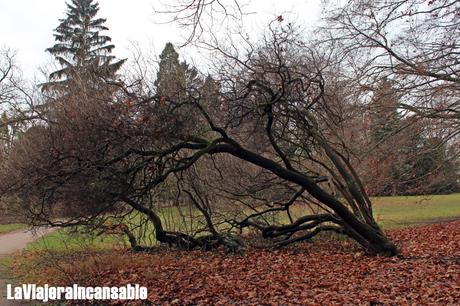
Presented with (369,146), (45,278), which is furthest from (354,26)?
(45,278)

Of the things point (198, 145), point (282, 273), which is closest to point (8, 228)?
point (198, 145)

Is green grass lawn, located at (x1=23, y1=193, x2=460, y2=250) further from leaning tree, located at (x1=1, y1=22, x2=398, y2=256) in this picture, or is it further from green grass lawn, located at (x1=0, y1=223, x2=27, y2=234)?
green grass lawn, located at (x1=0, y1=223, x2=27, y2=234)

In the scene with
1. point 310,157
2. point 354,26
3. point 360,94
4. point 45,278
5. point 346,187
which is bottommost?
point 45,278

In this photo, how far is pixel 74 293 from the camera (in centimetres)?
968

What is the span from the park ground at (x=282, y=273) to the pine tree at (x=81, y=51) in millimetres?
4825

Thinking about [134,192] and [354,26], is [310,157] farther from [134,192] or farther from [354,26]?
[354,26]

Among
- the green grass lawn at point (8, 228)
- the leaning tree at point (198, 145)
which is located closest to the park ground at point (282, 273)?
the leaning tree at point (198, 145)

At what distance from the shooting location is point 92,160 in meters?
9.64

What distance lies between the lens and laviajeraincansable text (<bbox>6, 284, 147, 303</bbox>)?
8898 mm

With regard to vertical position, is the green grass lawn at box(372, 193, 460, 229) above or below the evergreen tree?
below

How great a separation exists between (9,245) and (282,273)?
1627cm

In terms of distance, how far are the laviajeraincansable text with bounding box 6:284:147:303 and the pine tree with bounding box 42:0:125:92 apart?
5.12 metres

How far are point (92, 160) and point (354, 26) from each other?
11.3m

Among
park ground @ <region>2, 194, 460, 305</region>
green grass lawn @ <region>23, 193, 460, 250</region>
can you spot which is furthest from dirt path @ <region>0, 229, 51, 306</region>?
green grass lawn @ <region>23, 193, 460, 250</region>
